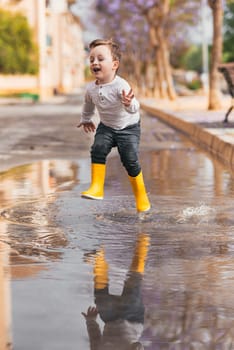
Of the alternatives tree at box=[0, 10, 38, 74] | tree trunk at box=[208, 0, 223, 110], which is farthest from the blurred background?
tree trunk at box=[208, 0, 223, 110]

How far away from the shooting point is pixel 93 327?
435 cm

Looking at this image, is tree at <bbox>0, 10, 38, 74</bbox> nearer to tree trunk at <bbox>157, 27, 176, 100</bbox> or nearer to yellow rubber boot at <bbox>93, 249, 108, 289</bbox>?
tree trunk at <bbox>157, 27, 176, 100</bbox>

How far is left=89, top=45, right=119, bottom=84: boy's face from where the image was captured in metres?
7.61

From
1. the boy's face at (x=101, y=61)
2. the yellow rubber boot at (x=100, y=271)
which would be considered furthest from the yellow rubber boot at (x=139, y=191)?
the yellow rubber boot at (x=100, y=271)

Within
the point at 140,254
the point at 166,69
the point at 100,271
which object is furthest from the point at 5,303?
the point at 166,69

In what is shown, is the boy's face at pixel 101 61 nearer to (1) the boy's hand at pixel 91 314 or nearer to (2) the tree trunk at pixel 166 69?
(1) the boy's hand at pixel 91 314

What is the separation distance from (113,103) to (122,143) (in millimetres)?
409

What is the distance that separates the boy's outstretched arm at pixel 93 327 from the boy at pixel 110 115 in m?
3.13

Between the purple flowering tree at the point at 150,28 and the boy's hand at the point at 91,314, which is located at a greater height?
the boy's hand at the point at 91,314

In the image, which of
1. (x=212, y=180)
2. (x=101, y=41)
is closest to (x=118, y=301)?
(x=101, y=41)

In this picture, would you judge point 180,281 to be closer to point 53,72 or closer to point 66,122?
point 66,122

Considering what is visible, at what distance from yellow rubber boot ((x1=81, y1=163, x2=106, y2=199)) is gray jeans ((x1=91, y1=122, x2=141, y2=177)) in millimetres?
58

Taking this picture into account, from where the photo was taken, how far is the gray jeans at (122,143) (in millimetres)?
8023

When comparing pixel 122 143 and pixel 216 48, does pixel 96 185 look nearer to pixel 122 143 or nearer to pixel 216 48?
pixel 122 143
